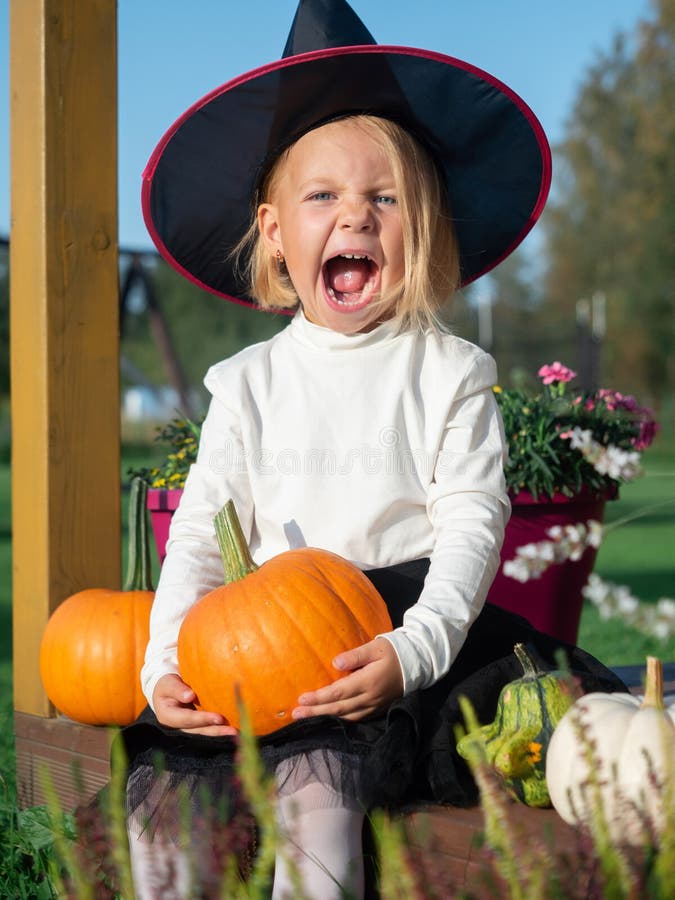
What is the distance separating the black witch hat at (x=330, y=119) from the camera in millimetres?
2465

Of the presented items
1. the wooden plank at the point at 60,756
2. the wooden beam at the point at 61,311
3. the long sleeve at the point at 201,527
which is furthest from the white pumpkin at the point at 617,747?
the wooden beam at the point at 61,311

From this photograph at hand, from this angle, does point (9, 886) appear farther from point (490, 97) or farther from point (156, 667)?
point (490, 97)

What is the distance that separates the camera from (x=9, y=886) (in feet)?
7.69

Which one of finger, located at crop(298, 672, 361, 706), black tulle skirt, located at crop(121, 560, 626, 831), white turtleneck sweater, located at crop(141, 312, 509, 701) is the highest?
white turtleneck sweater, located at crop(141, 312, 509, 701)

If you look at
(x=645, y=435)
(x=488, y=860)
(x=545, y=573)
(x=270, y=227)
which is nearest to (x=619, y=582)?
(x=645, y=435)

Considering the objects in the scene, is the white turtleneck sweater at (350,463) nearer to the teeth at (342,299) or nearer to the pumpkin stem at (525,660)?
the teeth at (342,299)

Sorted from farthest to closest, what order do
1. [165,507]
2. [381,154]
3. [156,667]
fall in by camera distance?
[165,507]
[381,154]
[156,667]

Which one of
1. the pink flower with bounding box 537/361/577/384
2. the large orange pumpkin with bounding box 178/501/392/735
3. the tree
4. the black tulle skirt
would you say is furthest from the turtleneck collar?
the tree

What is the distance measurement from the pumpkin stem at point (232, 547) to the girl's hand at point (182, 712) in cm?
23

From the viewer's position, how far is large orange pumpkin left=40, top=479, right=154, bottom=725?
271 centimetres

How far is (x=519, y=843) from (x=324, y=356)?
1.63 meters


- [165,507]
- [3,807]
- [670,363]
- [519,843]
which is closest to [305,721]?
[519,843]

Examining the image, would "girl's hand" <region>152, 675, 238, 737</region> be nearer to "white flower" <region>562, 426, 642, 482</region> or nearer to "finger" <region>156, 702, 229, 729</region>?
"finger" <region>156, 702, 229, 729</region>

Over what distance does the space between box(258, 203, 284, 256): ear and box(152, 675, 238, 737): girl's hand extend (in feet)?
3.79
